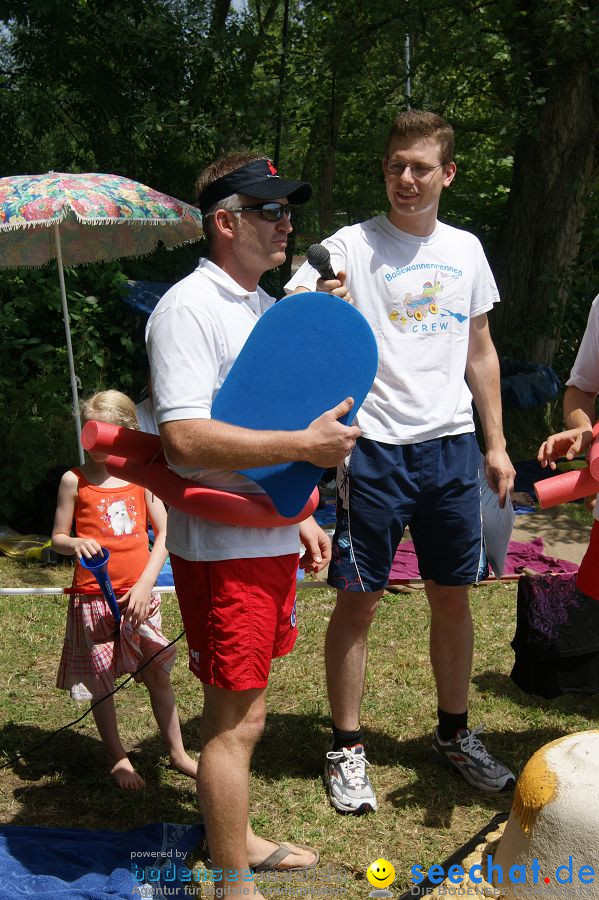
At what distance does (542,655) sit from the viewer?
12.6 feet

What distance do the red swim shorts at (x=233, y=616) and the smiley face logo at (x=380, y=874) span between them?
79 centimetres

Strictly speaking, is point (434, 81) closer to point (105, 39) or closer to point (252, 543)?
point (105, 39)

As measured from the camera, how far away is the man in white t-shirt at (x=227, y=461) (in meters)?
2.20

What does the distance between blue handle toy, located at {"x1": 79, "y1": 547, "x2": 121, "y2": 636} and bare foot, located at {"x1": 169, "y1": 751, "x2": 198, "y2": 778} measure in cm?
Answer: 57

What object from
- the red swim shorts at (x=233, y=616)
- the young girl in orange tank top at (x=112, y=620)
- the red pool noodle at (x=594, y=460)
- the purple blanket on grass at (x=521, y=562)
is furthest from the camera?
the purple blanket on grass at (x=521, y=562)

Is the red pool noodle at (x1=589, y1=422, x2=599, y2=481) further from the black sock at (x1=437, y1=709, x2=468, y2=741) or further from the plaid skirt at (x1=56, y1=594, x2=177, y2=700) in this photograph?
the plaid skirt at (x1=56, y1=594, x2=177, y2=700)

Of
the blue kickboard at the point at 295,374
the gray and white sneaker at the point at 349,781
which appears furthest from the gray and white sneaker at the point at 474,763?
the blue kickboard at the point at 295,374

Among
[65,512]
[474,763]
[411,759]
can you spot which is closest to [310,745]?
[411,759]

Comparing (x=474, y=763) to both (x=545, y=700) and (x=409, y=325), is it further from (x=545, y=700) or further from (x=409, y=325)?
(x=409, y=325)

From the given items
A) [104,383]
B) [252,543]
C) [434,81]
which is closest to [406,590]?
[252,543]

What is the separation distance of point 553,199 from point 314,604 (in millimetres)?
5798

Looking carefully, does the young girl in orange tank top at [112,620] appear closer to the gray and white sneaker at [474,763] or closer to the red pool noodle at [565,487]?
the gray and white sneaker at [474,763]

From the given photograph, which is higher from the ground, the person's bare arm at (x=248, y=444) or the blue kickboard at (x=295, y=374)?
the blue kickboard at (x=295, y=374)

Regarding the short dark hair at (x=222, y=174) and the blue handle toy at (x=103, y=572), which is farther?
the blue handle toy at (x=103, y=572)
